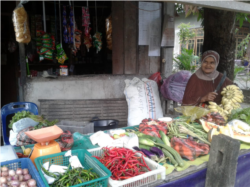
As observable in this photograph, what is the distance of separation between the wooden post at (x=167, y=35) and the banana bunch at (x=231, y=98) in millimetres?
1821

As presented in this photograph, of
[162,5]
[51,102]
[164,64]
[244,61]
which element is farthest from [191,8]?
[244,61]

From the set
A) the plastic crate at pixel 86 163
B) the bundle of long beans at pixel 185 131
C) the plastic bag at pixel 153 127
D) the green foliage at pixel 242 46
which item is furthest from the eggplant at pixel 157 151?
the green foliage at pixel 242 46

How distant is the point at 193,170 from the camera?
1.90 meters

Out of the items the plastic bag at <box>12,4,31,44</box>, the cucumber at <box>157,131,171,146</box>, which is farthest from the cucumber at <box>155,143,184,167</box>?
the plastic bag at <box>12,4,31,44</box>

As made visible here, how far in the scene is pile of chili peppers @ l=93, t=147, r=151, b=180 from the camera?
1.61m

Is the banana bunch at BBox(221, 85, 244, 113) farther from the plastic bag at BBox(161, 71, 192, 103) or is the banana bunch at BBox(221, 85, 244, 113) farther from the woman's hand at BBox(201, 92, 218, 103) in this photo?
the plastic bag at BBox(161, 71, 192, 103)

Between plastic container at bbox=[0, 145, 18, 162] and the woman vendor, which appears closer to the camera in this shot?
plastic container at bbox=[0, 145, 18, 162]

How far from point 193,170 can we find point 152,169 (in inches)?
17.9

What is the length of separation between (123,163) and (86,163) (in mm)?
302

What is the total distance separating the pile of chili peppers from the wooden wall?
2.99 m

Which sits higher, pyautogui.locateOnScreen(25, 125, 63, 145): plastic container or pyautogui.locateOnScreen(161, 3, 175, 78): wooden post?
pyautogui.locateOnScreen(161, 3, 175, 78): wooden post

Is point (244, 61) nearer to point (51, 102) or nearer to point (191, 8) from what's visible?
point (191, 8)

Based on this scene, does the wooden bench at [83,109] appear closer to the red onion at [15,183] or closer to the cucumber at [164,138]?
the cucumber at [164,138]

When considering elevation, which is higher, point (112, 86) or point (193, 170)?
point (112, 86)
